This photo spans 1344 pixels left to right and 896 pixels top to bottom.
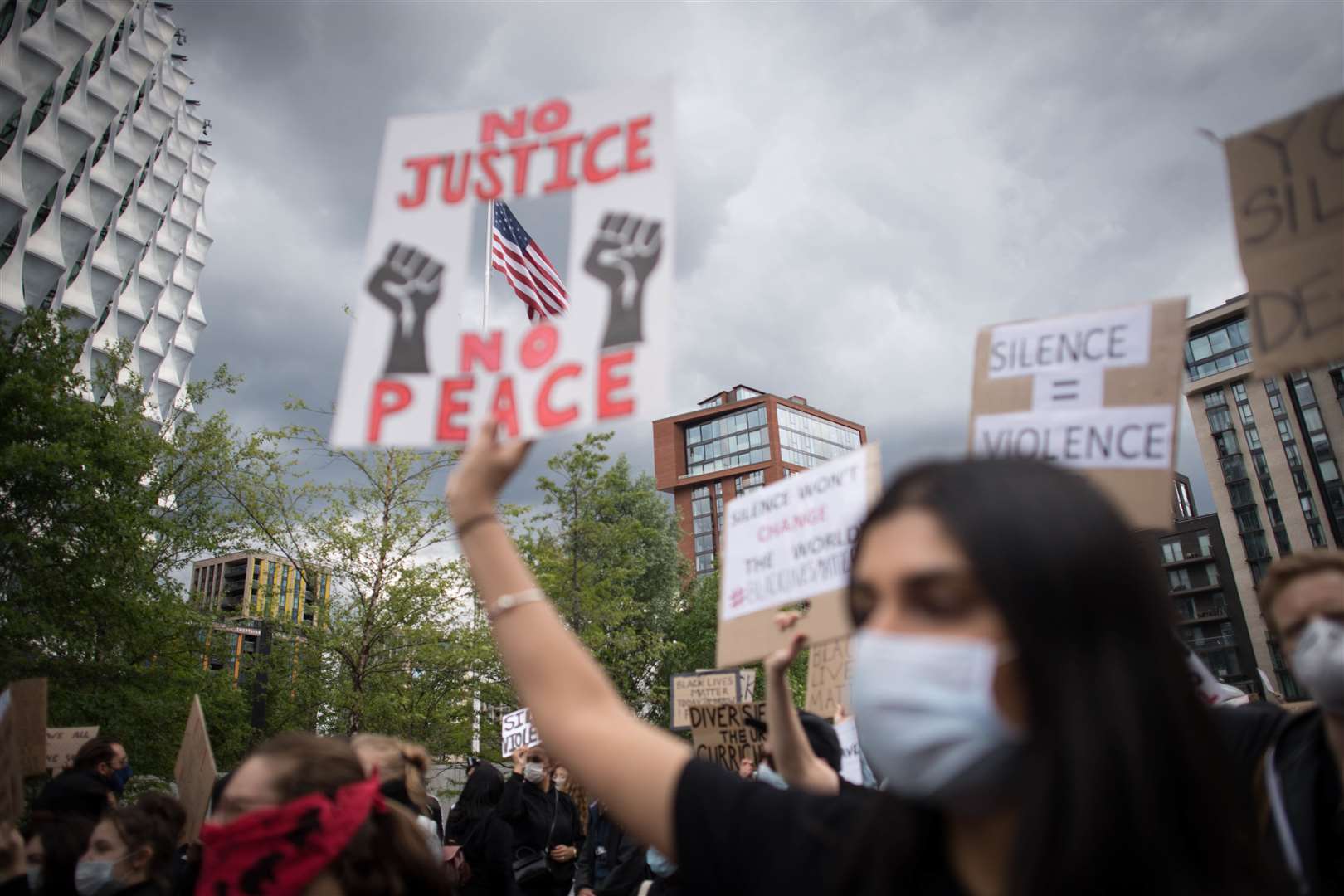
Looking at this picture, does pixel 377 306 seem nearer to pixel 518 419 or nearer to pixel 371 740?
pixel 518 419

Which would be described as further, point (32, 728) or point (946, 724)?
point (32, 728)

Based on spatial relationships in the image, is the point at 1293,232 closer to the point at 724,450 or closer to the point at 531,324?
the point at 531,324

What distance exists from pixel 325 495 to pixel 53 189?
37486 millimetres

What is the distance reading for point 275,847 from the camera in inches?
89.6

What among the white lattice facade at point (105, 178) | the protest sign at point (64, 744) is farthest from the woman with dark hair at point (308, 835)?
the white lattice facade at point (105, 178)

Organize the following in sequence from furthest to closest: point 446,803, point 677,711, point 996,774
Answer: point 446,803 → point 677,711 → point 996,774

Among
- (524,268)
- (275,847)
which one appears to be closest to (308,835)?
(275,847)

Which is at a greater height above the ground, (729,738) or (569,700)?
(569,700)

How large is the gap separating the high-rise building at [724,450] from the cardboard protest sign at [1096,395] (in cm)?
8714

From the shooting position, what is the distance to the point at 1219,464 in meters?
80.4

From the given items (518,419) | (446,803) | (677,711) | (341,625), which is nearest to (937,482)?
(518,419)

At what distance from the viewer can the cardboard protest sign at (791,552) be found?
3.91 meters

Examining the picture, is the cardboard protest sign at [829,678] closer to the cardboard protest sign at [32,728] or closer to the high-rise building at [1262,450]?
the cardboard protest sign at [32,728]

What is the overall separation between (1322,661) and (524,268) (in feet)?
30.7
